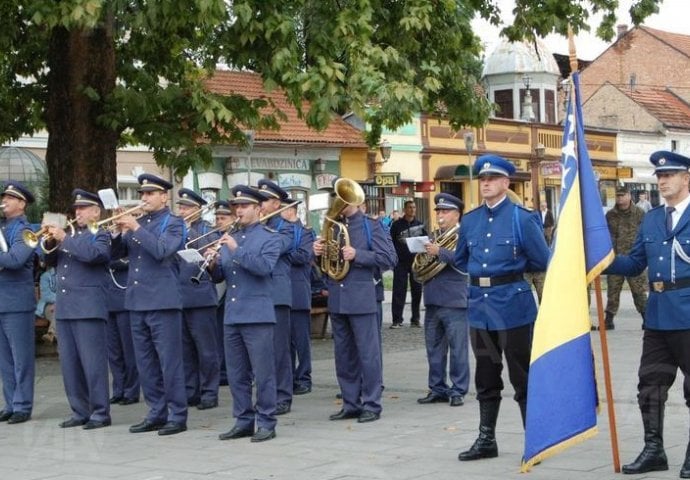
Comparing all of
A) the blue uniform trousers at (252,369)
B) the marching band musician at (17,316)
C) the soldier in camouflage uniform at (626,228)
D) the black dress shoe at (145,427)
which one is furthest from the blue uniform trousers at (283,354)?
the soldier in camouflage uniform at (626,228)

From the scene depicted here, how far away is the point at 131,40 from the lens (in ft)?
58.6

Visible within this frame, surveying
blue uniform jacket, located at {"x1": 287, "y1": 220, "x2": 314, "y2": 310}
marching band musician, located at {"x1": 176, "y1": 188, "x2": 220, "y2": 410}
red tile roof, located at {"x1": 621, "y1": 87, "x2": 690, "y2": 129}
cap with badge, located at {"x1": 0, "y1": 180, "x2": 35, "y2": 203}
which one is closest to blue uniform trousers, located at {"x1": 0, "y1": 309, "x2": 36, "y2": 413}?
cap with badge, located at {"x1": 0, "y1": 180, "x2": 35, "y2": 203}

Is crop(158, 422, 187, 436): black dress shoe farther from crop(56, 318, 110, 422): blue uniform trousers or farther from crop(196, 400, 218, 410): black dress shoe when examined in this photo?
crop(196, 400, 218, 410): black dress shoe

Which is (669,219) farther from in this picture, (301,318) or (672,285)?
(301,318)

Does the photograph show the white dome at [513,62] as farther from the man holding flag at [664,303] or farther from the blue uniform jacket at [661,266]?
the man holding flag at [664,303]

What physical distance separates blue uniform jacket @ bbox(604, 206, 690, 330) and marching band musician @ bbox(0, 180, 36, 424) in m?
5.43

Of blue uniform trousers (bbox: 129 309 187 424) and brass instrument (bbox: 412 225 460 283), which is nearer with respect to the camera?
blue uniform trousers (bbox: 129 309 187 424)

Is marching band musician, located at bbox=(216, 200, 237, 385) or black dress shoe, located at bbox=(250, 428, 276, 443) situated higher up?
marching band musician, located at bbox=(216, 200, 237, 385)

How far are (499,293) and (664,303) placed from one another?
3.61ft

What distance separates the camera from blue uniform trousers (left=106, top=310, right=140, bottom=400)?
1317cm

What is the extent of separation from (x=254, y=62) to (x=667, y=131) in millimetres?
47795

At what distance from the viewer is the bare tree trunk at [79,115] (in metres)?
16.2

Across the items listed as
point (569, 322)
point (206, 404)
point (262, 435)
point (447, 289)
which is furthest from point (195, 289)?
point (569, 322)

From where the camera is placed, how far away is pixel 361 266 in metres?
11.3
